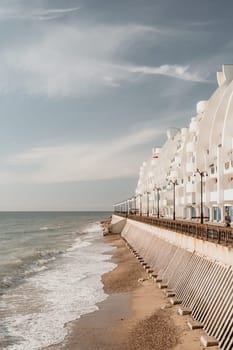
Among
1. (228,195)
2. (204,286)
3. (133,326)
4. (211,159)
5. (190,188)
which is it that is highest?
(211,159)

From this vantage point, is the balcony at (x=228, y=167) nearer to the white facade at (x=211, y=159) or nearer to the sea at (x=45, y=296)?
the white facade at (x=211, y=159)

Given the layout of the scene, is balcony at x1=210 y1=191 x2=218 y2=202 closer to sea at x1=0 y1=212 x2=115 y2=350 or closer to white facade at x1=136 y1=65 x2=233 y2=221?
white facade at x1=136 y1=65 x2=233 y2=221

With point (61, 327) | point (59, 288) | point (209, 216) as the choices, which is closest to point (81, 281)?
point (59, 288)

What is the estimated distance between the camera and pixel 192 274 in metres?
22.7

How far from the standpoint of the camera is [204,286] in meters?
20.0

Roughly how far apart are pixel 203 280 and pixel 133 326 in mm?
4101

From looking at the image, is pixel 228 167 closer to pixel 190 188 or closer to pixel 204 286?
pixel 190 188

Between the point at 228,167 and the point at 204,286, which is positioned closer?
the point at 204,286

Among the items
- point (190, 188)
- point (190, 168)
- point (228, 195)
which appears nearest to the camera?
point (228, 195)

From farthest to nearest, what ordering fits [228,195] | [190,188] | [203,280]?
[190,188], [228,195], [203,280]

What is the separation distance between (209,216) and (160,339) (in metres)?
29.7

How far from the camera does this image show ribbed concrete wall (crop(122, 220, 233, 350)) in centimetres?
1609

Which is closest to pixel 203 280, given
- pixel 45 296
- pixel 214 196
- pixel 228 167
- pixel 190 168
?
pixel 45 296

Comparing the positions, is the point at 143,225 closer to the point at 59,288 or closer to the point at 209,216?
the point at 209,216
